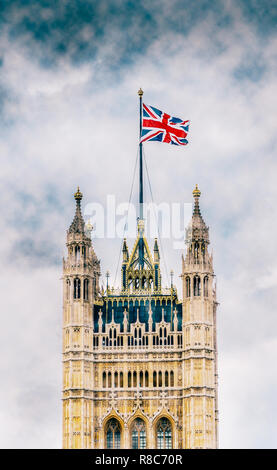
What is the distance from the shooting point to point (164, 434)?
147125 millimetres

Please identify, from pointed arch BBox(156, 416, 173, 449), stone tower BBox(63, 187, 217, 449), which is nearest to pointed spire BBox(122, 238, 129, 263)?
stone tower BBox(63, 187, 217, 449)

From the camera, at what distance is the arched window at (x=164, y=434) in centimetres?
14675

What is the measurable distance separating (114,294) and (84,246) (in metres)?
5.65

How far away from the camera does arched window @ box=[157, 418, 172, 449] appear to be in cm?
14675

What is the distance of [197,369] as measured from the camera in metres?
147

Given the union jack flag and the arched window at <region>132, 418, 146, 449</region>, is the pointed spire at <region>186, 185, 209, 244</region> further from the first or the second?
the arched window at <region>132, 418, 146, 449</region>

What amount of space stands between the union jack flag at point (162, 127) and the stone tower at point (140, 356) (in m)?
8.11

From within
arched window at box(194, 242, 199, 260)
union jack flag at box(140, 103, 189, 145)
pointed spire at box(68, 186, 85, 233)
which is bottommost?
arched window at box(194, 242, 199, 260)

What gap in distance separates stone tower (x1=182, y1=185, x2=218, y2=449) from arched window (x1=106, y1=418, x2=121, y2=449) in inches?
258

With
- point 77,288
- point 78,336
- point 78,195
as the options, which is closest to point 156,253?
point 77,288

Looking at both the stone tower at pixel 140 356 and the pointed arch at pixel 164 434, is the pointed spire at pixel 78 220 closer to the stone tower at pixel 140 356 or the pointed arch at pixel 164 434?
the stone tower at pixel 140 356

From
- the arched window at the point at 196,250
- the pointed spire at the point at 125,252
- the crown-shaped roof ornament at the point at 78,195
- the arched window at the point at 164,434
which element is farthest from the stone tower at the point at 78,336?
the arched window at the point at 196,250
